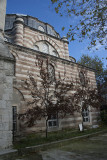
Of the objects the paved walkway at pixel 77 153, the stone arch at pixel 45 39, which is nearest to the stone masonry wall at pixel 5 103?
the paved walkway at pixel 77 153

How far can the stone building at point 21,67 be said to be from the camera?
4.77 m

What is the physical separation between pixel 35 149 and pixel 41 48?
12715 mm

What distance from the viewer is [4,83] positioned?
487 cm

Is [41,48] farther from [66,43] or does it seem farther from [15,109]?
[15,109]

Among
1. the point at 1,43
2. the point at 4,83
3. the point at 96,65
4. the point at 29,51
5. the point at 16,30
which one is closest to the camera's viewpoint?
the point at 4,83

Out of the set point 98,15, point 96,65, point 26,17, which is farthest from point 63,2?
point 96,65

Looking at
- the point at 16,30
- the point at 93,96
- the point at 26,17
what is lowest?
the point at 93,96

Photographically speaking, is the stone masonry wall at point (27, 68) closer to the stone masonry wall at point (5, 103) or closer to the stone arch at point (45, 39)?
the stone masonry wall at point (5, 103)

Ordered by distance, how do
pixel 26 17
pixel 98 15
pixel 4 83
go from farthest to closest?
pixel 26 17 < pixel 98 15 < pixel 4 83

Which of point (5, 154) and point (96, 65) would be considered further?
point (96, 65)

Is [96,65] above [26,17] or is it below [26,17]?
below

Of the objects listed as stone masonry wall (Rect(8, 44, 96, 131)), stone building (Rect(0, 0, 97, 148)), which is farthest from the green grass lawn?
stone masonry wall (Rect(8, 44, 96, 131))

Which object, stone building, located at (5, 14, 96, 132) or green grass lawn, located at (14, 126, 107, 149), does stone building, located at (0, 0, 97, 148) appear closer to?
stone building, located at (5, 14, 96, 132)

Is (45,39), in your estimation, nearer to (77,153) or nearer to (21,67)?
(21,67)
